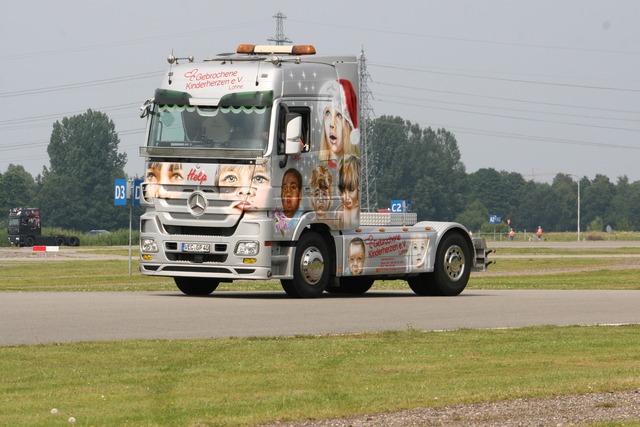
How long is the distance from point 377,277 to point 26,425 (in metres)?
13.9

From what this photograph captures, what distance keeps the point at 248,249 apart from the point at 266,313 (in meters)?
2.12

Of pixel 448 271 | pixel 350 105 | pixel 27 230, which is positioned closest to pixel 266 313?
pixel 350 105

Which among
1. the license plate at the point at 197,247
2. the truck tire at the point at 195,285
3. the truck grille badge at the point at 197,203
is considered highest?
the truck grille badge at the point at 197,203

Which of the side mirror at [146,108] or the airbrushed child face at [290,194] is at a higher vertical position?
A: the side mirror at [146,108]

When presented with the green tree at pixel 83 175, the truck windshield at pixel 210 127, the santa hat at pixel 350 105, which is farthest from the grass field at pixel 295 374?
the green tree at pixel 83 175

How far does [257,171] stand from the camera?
17953 mm

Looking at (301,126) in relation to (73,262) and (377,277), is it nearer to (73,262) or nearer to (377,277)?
(377,277)

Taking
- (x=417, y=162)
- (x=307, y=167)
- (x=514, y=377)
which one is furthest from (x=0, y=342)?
(x=417, y=162)

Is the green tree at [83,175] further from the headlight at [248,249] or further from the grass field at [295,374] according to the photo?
the grass field at [295,374]

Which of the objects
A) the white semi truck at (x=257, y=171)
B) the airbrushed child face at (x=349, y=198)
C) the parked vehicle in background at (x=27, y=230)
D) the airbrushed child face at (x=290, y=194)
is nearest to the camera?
the white semi truck at (x=257, y=171)

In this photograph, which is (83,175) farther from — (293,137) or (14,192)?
(293,137)

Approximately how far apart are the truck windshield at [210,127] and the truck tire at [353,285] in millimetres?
4968

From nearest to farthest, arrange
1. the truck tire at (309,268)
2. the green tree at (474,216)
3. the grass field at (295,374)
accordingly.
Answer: the grass field at (295,374) → the truck tire at (309,268) → the green tree at (474,216)

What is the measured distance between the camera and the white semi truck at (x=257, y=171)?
18062 mm
